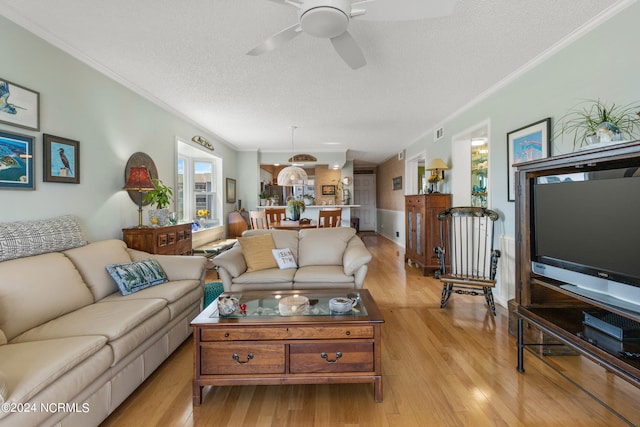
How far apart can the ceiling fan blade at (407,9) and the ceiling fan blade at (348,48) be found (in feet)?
0.63

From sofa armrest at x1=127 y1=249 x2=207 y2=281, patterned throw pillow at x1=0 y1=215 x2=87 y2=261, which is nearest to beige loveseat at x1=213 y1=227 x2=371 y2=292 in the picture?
sofa armrest at x1=127 y1=249 x2=207 y2=281

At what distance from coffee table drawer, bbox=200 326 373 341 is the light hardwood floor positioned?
1.35ft

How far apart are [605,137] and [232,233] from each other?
20.4 ft

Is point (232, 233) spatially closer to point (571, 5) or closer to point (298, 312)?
point (298, 312)

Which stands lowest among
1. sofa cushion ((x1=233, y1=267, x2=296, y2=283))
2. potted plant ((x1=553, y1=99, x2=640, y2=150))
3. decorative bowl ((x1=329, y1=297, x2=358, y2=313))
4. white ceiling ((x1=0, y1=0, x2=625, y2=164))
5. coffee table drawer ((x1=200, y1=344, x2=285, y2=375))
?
coffee table drawer ((x1=200, y1=344, x2=285, y2=375))

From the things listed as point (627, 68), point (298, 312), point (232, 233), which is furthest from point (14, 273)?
point (232, 233)

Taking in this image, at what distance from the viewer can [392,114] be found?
15.1 ft

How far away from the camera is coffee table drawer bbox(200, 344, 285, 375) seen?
181 centimetres

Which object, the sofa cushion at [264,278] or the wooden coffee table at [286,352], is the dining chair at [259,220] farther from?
the wooden coffee table at [286,352]

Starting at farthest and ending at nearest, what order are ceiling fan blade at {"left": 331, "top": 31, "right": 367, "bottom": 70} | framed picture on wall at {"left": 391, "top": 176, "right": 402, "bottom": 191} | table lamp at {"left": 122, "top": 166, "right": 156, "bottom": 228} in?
1. framed picture on wall at {"left": 391, "top": 176, "right": 402, "bottom": 191}
2. table lamp at {"left": 122, "top": 166, "right": 156, "bottom": 228}
3. ceiling fan blade at {"left": 331, "top": 31, "right": 367, "bottom": 70}

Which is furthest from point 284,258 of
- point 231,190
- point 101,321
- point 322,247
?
point 231,190

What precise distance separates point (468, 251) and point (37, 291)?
170 inches

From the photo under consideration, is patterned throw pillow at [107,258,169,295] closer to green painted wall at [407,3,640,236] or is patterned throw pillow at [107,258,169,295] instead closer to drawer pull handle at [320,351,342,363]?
drawer pull handle at [320,351,342,363]

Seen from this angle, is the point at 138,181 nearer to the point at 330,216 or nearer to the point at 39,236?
the point at 39,236
